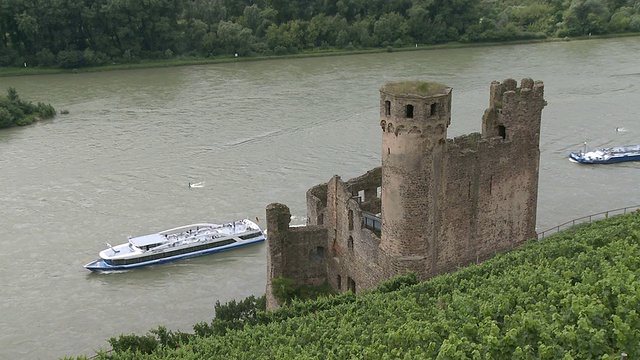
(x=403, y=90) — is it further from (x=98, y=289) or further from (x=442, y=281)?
(x=98, y=289)

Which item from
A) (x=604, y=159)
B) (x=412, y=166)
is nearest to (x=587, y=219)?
(x=604, y=159)

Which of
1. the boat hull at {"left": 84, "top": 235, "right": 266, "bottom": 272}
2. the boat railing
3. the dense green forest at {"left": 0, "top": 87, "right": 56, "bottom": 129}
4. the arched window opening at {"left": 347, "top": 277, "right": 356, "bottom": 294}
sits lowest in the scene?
the boat hull at {"left": 84, "top": 235, "right": 266, "bottom": 272}

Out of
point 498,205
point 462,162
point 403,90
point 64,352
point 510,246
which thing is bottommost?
point 64,352

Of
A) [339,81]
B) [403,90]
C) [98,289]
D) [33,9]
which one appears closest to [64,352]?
[98,289]

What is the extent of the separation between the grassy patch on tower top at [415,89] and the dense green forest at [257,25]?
62861mm

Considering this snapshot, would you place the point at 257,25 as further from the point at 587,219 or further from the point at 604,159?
the point at 587,219

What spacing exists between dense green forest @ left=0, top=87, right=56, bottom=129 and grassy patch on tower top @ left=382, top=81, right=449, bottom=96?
151ft

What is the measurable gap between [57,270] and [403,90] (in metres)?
22.2

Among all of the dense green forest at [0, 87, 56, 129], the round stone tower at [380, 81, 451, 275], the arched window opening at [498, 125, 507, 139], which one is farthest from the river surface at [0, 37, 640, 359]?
the arched window opening at [498, 125, 507, 139]

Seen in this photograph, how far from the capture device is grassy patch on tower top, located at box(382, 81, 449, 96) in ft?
88.6

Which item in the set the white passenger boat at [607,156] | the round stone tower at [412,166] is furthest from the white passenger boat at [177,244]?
the white passenger boat at [607,156]

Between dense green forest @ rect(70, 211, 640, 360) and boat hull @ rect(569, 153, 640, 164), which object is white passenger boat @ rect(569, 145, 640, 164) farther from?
dense green forest @ rect(70, 211, 640, 360)

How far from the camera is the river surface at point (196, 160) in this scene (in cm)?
3762

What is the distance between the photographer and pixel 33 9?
82.4m
